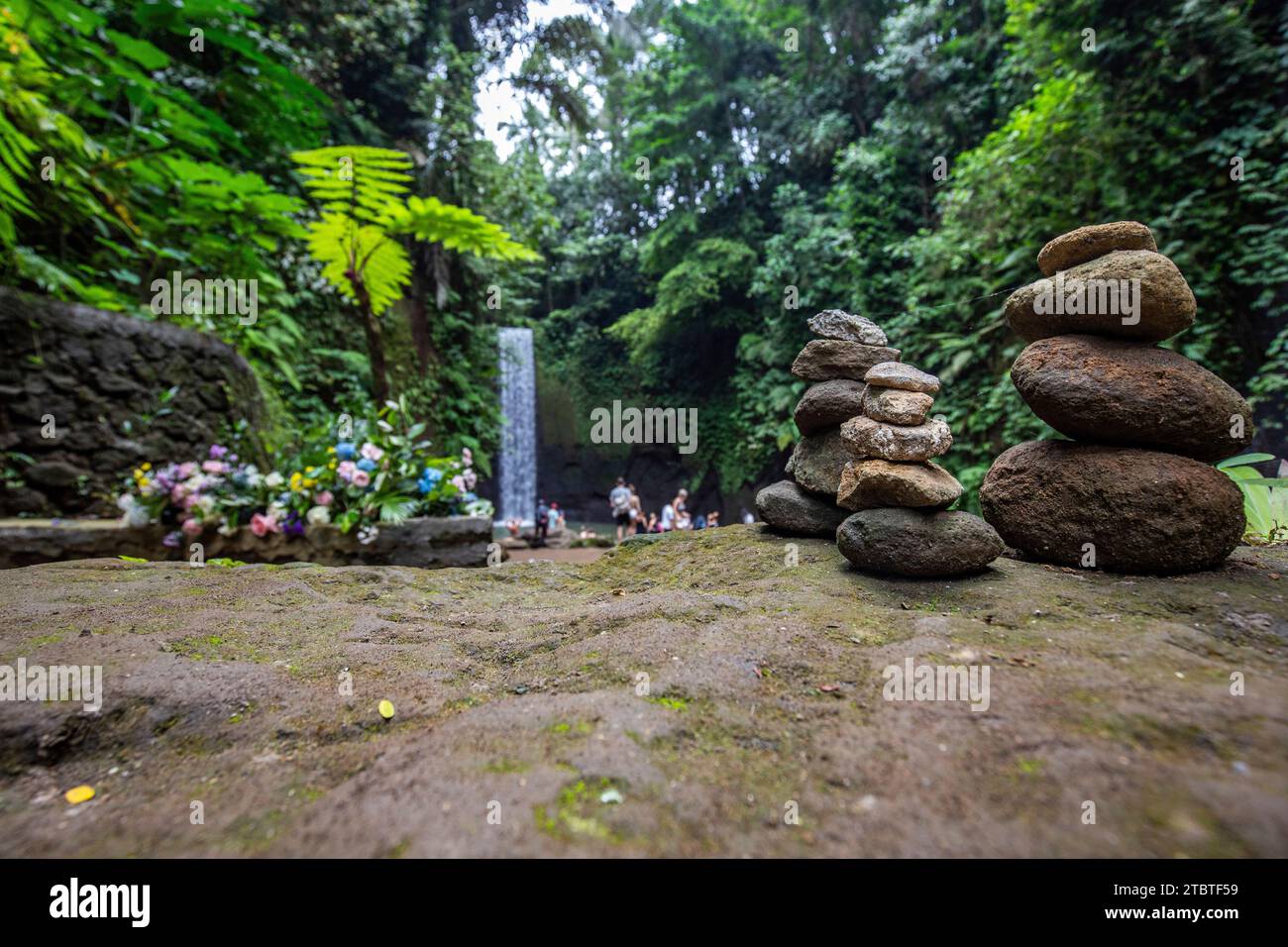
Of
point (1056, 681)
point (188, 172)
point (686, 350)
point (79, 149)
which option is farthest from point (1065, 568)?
point (686, 350)

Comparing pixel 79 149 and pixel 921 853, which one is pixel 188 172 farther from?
pixel 921 853

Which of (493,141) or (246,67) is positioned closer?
(246,67)

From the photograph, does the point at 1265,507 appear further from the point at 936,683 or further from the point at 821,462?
the point at 936,683

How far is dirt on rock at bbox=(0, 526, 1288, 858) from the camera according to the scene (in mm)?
1009

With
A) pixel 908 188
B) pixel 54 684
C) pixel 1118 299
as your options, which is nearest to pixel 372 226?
pixel 54 684

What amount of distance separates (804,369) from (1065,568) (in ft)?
6.23

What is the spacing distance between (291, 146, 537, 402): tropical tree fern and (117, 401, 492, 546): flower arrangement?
70 cm

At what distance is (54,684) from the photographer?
1585mm

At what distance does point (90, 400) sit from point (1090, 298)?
22.3ft

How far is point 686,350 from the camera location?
658 inches

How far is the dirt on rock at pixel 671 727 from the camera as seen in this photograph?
39.7 inches
